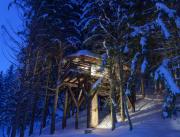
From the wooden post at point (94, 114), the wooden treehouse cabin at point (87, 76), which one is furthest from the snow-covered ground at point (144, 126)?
the wooden treehouse cabin at point (87, 76)

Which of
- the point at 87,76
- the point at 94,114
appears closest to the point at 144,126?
the point at 94,114

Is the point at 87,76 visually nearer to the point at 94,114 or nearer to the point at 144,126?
the point at 94,114

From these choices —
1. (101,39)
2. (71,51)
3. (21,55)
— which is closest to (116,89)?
(101,39)

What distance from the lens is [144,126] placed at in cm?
1588

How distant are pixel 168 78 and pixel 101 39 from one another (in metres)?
7.26

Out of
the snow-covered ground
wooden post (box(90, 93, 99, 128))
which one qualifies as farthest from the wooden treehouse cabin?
the snow-covered ground

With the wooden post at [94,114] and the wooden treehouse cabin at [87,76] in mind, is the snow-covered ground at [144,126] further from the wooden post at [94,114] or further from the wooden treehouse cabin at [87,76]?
the wooden treehouse cabin at [87,76]

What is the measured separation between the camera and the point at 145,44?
45.8ft

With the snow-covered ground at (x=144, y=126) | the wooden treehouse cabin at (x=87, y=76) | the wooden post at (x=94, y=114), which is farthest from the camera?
the wooden post at (x=94, y=114)

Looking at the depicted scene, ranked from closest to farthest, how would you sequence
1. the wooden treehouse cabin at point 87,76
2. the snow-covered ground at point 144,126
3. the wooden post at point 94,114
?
the snow-covered ground at point 144,126
the wooden treehouse cabin at point 87,76
the wooden post at point 94,114

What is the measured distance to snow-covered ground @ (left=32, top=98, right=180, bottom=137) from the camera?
14.6 meters

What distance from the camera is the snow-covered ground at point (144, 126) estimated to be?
48.1 feet

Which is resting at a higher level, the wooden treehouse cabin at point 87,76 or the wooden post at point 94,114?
the wooden treehouse cabin at point 87,76

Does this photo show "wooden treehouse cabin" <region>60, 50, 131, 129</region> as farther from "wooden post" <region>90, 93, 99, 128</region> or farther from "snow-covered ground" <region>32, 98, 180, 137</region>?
"snow-covered ground" <region>32, 98, 180, 137</region>
